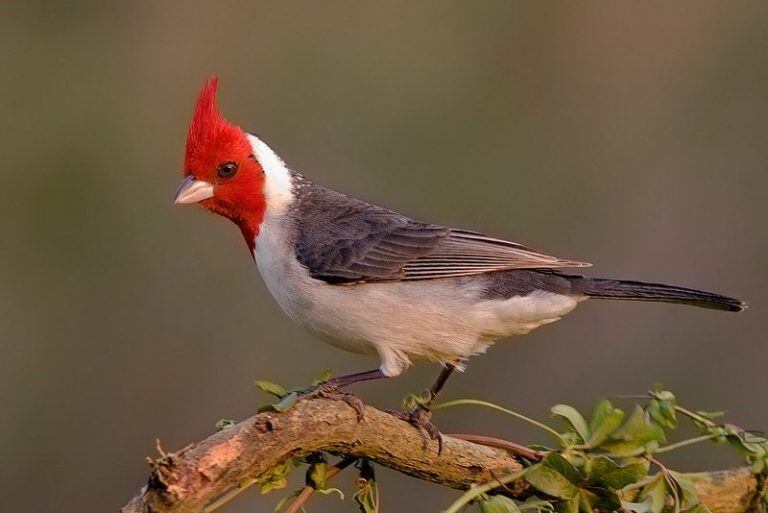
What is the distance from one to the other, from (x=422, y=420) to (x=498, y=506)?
55cm

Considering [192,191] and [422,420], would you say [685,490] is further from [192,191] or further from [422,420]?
[192,191]

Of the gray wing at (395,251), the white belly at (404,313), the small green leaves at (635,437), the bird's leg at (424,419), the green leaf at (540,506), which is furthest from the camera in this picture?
the gray wing at (395,251)

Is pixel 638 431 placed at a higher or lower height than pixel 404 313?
lower

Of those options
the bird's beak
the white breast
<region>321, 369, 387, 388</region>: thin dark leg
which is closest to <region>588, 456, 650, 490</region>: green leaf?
<region>321, 369, 387, 388</region>: thin dark leg

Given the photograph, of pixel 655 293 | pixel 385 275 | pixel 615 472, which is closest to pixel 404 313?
pixel 385 275

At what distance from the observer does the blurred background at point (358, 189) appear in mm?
7809

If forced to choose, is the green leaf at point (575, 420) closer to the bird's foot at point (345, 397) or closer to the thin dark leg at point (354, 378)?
the bird's foot at point (345, 397)

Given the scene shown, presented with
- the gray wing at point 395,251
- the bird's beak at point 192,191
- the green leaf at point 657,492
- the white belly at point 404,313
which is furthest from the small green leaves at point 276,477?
the bird's beak at point 192,191

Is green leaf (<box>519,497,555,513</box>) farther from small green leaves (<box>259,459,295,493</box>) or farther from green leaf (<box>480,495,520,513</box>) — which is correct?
small green leaves (<box>259,459,295,493</box>)

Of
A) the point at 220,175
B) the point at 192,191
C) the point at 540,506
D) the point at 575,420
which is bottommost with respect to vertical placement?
the point at 540,506

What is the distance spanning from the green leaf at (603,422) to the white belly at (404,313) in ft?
4.75

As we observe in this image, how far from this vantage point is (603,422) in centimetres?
359

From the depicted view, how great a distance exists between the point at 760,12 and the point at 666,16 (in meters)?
0.72

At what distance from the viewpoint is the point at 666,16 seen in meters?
9.47
